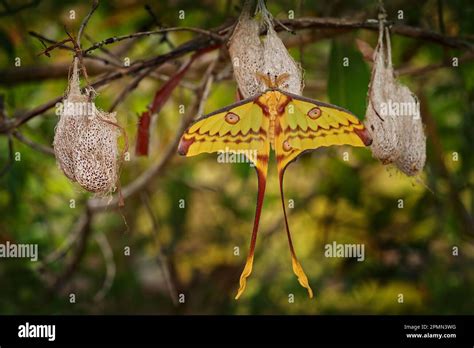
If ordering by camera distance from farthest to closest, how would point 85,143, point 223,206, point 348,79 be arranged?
point 223,206 → point 348,79 → point 85,143

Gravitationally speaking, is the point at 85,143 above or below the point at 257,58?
below

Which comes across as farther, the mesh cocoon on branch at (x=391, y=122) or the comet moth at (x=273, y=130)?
the mesh cocoon on branch at (x=391, y=122)

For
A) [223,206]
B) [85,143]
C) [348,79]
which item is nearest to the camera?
[85,143]

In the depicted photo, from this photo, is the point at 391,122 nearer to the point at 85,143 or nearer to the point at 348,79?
the point at 348,79

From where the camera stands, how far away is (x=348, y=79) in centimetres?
201

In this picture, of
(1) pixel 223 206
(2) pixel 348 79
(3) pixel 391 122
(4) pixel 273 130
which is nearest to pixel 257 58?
(4) pixel 273 130

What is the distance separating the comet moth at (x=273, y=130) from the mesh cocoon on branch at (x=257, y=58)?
0.02 metres

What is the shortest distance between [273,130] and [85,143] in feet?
1.16

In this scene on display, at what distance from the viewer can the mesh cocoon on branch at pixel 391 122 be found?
154 cm

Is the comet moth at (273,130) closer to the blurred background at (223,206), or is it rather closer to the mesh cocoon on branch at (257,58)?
the mesh cocoon on branch at (257,58)

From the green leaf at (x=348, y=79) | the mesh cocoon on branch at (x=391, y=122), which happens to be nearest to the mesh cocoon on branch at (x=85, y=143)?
the mesh cocoon on branch at (x=391, y=122)

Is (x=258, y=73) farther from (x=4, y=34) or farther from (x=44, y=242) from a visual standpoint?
(x=44, y=242)

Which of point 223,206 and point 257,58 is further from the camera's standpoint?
point 223,206
